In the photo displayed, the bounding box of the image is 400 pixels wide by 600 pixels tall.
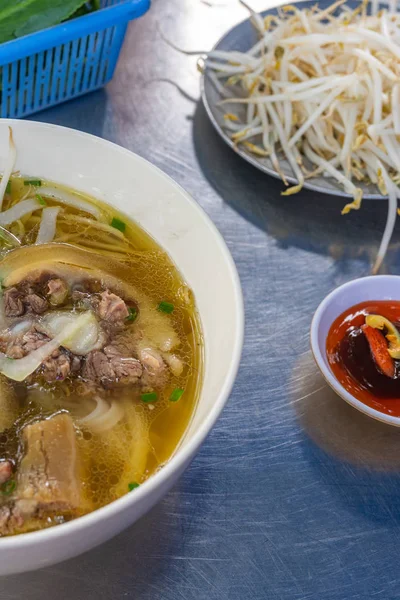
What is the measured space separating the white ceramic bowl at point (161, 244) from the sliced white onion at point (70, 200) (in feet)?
0.10

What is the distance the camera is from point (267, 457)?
1702 millimetres

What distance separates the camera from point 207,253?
1482 millimetres

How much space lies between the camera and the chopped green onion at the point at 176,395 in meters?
1.43

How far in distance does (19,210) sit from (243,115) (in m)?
1.18

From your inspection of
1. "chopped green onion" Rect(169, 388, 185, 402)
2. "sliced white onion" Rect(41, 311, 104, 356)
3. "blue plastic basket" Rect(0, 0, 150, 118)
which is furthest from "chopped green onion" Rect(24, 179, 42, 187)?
"chopped green onion" Rect(169, 388, 185, 402)

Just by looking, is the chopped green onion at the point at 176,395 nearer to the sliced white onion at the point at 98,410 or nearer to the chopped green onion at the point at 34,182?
the sliced white onion at the point at 98,410

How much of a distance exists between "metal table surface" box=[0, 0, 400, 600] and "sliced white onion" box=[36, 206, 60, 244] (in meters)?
0.70

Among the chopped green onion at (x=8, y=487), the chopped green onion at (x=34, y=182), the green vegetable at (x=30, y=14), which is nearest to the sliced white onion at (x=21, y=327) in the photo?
the chopped green onion at (x=8, y=487)

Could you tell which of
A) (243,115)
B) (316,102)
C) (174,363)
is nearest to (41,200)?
(174,363)

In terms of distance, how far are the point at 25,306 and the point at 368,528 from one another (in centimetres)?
103

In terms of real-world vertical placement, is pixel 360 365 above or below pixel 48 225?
below

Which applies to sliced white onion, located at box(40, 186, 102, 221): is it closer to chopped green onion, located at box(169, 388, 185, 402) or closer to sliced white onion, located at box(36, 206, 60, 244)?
sliced white onion, located at box(36, 206, 60, 244)

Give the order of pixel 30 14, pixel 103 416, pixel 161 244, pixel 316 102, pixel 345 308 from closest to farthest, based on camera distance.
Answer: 1. pixel 103 416
2. pixel 161 244
3. pixel 345 308
4. pixel 30 14
5. pixel 316 102

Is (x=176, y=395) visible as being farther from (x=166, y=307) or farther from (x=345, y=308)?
(x=345, y=308)
